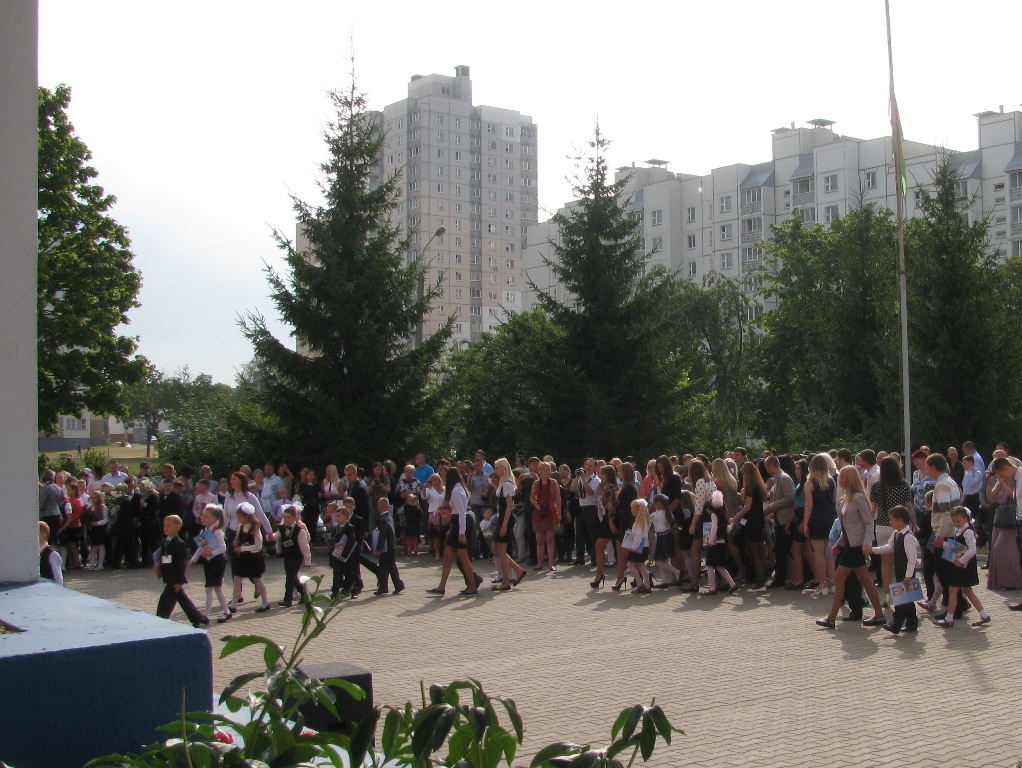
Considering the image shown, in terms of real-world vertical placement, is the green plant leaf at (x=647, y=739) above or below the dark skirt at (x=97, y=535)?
above

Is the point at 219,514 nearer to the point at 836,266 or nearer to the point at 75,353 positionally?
the point at 75,353

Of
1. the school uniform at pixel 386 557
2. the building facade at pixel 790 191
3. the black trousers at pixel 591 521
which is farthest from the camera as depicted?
the building facade at pixel 790 191

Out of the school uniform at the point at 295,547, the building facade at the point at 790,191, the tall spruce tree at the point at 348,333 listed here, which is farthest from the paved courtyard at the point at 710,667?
the building facade at the point at 790,191

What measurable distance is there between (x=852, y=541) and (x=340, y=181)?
20867 millimetres

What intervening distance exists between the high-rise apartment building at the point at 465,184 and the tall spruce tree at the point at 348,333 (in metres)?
100.0

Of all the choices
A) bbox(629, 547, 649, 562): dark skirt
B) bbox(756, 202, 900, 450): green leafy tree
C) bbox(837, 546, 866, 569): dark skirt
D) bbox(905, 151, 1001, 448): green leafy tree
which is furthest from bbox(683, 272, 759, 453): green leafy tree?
bbox(837, 546, 866, 569): dark skirt

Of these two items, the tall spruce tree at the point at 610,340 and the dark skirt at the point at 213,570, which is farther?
the tall spruce tree at the point at 610,340

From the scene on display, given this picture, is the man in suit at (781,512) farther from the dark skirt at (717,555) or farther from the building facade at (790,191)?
the building facade at (790,191)

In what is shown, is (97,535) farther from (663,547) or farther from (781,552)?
(781,552)

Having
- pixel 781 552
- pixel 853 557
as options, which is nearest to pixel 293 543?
pixel 781 552

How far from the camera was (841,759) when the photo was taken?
7094mm

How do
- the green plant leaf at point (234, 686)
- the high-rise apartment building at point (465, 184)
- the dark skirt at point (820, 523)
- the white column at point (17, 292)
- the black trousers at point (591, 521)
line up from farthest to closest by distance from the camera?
the high-rise apartment building at point (465, 184)
the black trousers at point (591, 521)
the dark skirt at point (820, 523)
the white column at point (17, 292)
the green plant leaf at point (234, 686)

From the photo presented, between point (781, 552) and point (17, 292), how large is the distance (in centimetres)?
1277

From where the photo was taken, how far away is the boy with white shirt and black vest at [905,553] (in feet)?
38.5
